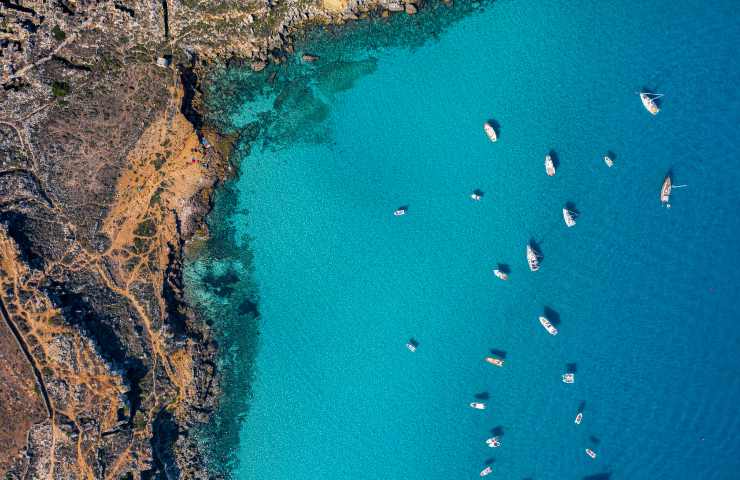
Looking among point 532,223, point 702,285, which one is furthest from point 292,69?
point 702,285

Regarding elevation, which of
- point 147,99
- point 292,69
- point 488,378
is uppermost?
point 292,69

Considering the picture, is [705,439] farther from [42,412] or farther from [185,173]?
[42,412]

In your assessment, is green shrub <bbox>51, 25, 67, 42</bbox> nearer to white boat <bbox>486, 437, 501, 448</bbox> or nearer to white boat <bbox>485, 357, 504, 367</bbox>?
white boat <bbox>485, 357, 504, 367</bbox>

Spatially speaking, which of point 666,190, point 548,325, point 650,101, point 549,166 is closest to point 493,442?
point 548,325

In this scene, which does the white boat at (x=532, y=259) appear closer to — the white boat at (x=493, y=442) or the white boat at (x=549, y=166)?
the white boat at (x=549, y=166)

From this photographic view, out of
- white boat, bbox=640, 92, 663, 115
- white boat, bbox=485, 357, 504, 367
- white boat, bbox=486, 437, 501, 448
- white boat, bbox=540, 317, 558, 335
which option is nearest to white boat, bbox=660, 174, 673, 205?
white boat, bbox=640, 92, 663, 115

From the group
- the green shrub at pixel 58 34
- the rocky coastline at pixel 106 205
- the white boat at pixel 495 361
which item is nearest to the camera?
the rocky coastline at pixel 106 205

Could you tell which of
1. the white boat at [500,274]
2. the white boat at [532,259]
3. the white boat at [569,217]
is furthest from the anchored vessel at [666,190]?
the white boat at [500,274]
